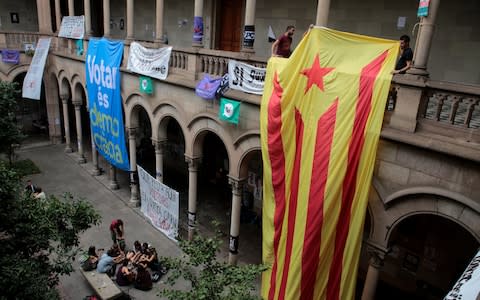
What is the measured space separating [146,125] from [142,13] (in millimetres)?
6527

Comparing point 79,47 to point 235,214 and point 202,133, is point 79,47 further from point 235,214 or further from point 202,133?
point 235,214

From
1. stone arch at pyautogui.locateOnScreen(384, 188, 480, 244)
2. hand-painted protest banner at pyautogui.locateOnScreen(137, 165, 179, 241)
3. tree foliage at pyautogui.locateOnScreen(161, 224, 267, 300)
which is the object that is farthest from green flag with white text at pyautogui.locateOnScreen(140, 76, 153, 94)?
stone arch at pyautogui.locateOnScreen(384, 188, 480, 244)

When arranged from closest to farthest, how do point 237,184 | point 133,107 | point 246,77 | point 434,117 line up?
point 434,117
point 246,77
point 237,184
point 133,107

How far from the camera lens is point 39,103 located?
26656mm

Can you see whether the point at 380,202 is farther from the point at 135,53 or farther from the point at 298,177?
the point at 135,53

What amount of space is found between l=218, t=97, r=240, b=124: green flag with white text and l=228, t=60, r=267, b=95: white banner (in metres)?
0.44

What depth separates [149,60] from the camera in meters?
13.7

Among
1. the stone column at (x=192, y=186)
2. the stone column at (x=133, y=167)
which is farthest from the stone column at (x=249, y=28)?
the stone column at (x=133, y=167)

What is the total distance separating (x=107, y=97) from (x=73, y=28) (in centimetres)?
566

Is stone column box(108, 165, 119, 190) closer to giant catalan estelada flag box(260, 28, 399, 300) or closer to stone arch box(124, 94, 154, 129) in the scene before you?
stone arch box(124, 94, 154, 129)

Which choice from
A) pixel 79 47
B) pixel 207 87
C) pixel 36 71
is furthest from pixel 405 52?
pixel 36 71

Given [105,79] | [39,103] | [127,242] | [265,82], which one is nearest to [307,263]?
[265,82]

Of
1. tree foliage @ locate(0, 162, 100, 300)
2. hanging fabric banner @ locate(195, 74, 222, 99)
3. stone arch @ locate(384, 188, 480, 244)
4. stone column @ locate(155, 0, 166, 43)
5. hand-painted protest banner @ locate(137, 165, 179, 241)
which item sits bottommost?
hand-painted protest banner @ locate(137, 165, 179, 241)

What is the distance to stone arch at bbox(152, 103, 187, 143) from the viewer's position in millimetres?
13104
